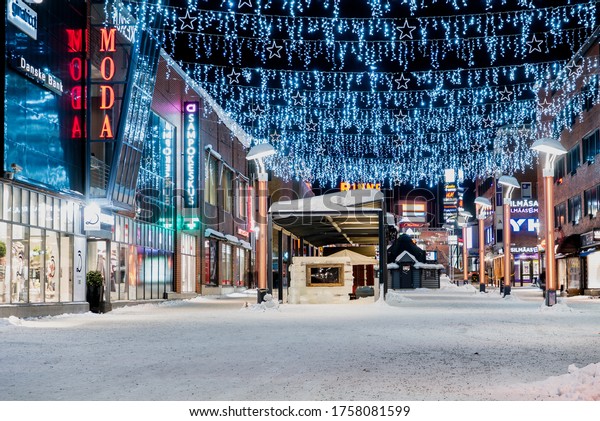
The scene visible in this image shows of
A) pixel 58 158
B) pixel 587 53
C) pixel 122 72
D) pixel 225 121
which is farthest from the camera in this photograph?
pixel 225 121

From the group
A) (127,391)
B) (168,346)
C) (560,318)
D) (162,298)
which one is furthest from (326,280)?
(127,391)

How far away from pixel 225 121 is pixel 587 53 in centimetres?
2272

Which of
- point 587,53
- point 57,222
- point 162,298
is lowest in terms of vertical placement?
point 162,298

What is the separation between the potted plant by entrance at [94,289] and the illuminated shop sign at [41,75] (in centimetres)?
634

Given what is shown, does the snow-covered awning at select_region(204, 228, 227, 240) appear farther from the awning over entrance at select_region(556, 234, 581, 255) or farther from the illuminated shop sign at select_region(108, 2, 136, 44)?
the awning over entrance at select_region(556, 234, 581, 255)

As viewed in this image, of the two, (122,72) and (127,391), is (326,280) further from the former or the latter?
(127,391)

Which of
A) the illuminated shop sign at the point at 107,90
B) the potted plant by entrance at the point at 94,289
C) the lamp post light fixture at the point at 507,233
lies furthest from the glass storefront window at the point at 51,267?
the lamp post light fixture at the point at 507,233

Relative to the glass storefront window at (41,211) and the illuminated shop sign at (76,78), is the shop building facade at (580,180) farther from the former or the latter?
the glass storefront window at (41,211)

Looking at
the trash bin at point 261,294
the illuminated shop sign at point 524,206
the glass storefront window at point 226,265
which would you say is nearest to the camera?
the trash bin at point 261,294

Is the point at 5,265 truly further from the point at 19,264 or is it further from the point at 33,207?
the point at 33,207

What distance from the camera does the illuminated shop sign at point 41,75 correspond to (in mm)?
22328

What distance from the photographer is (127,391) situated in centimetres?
877

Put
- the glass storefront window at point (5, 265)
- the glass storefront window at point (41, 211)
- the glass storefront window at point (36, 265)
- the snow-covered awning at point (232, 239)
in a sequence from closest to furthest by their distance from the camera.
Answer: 1. the glass storefront window at point (5, 265)
2. the glass storefront window at point (36, 265)
3. the glass storefront window at point (41, 211)
4. the snow-covered awning at point (232, 239)
